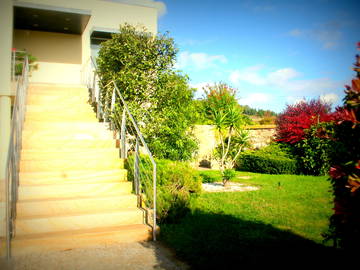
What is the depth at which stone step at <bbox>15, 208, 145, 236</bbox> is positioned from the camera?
475 cm

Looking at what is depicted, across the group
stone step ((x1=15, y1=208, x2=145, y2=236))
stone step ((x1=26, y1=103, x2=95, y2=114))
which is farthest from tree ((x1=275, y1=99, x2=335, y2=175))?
stone step ((x1=15, y1=208, x2=145, y2=236))

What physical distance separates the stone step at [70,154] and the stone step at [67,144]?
0.25m

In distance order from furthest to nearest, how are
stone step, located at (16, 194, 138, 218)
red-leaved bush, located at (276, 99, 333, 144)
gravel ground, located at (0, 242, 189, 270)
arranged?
red-leaved bush, located at (276, 99, 333, 144) → stone step, located at (16, 194, 138, 218) → gravel ground, located at (0, 242, 189, 270)

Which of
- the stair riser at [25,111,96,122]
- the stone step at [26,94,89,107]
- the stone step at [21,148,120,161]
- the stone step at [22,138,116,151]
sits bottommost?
the stone step at [21,148,120,161]

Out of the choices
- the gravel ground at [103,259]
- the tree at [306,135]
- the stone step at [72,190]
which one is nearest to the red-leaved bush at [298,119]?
the tree at [306,135]

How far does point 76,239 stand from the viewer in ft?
15.1

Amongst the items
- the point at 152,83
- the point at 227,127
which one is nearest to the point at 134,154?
the point at 152,83

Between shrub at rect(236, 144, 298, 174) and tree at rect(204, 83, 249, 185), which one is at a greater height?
tree at rect(204, 83, 249, 185)

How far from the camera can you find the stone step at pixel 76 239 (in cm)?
440

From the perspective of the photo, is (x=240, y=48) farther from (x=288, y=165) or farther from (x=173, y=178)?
(x=173, y=178)

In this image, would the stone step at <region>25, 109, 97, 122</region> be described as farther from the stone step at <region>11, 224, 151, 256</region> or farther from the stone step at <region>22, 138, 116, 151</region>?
the stone step at <region>11, 224, 151, 256</region>

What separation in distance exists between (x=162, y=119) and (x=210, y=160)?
902 cm

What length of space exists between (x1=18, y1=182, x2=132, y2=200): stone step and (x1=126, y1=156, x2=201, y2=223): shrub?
394 millimetres

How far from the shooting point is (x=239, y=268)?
3.91 metres
